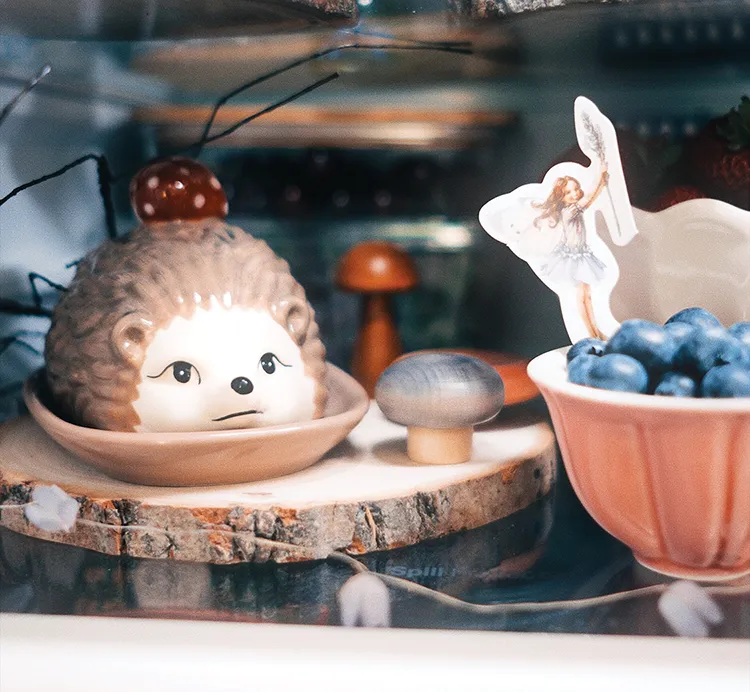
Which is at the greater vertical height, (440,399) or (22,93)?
(22,93)

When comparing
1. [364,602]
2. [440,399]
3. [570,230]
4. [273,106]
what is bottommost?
[364,602]

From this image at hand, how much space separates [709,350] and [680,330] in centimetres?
3

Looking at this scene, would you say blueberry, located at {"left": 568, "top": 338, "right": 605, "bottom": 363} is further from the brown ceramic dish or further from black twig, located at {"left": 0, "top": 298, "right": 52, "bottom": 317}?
black twig, located at {"left": 0, "top": 298, "right": 52, "bottom": 317}

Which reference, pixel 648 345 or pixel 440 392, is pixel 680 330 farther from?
pixel 440 392

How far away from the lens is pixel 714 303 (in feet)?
2.03

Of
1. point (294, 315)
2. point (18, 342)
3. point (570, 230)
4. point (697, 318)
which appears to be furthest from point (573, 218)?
point (18, 342)

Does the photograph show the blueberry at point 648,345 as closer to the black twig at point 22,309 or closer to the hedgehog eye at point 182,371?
the hedgehog eye at point 182,371

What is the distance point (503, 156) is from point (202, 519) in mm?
421

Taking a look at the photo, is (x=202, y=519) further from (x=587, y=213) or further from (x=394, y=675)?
(x=587, y=213)

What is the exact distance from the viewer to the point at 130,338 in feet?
2.01

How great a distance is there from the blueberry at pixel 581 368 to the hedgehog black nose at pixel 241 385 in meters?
0.23

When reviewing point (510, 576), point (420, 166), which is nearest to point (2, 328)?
point (420, 166)

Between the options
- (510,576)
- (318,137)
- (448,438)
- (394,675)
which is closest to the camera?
(394,675)

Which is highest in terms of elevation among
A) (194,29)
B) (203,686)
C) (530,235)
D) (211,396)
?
(194,29)
